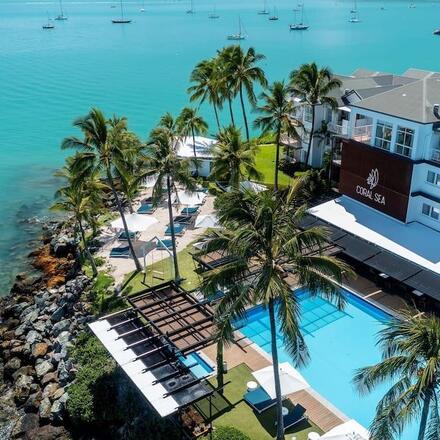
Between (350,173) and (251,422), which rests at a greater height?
(350,173)

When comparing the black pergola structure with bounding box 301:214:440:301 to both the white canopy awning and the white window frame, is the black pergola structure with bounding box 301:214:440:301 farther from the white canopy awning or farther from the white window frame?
the white canopy awning

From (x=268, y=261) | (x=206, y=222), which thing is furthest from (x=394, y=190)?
(x=268, y=261)

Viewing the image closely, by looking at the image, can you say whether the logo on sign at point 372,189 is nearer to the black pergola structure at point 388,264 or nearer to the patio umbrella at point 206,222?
the black pergola structure at point 388,264

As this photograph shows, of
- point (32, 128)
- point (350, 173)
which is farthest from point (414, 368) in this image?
point (32, 128)

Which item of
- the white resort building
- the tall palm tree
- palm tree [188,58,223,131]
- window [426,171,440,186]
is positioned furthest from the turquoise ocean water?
window [426,171,440,186]

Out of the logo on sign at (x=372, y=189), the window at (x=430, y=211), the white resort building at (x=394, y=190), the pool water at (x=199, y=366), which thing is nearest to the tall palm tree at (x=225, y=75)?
the white resort building at (x=394, y=190)

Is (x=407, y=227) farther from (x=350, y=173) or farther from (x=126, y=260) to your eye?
(x=126, y=260)
